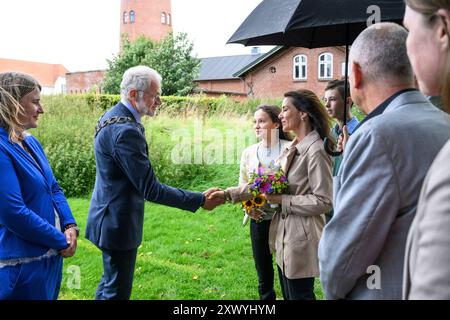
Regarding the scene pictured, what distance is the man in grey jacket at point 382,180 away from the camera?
5.13ft

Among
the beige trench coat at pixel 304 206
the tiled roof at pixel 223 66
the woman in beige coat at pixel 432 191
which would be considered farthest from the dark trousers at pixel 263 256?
the tiled roof at pixel 223 66

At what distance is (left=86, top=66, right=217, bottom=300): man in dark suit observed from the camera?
318cm

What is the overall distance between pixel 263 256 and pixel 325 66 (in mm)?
30313

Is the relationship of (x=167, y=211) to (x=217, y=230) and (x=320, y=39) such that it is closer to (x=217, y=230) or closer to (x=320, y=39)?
(x=217, y=230)

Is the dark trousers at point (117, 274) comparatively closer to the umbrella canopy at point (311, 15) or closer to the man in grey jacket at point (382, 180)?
the man in grey jacket at point (382, 180)

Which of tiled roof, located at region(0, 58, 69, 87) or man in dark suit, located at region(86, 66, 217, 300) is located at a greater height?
tiled roof, located at region(0, 58, 69, 87)

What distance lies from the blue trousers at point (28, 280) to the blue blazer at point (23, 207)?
0.08 metres

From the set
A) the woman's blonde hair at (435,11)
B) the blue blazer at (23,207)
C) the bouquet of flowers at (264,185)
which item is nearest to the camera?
the woman's blonde hair at (435,11)

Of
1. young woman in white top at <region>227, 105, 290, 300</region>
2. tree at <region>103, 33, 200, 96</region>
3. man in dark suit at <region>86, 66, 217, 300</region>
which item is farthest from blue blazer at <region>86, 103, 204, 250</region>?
tree at <region>103, 33, 200, 96</region>

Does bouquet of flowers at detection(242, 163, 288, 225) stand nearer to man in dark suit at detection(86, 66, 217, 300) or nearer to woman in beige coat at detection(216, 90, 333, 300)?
woman in beige coat at detection(216, 90, 333, 300)

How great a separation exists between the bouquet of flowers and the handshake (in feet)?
0.99

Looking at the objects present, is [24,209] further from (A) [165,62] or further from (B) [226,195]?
(A) [165,62]

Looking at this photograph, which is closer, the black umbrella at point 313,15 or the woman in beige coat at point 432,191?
the woman in beige coat at point 432,191
